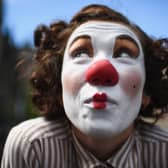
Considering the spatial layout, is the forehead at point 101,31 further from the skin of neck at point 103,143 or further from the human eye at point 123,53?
the skin of neck at point 103,143

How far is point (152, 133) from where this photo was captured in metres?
1.32

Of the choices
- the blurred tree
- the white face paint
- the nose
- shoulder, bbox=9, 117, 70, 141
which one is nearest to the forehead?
the white face paint

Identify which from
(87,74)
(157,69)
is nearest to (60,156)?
(87,74)

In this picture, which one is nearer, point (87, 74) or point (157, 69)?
point (87, 74)

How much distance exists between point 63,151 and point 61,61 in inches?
10.5

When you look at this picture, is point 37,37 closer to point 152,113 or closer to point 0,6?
point 152,113

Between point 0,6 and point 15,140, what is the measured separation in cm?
937

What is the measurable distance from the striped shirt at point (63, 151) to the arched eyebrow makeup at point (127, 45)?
9.6 inches

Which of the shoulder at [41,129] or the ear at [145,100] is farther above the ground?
the ear at [145,100]

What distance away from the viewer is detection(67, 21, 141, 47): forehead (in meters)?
1.18

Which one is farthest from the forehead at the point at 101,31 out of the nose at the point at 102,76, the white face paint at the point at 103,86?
the nose at the point at 102,76

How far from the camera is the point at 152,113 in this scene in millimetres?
1401

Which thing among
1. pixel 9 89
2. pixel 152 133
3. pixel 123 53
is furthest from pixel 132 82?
pixel 9 89

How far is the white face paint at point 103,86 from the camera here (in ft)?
3.61
